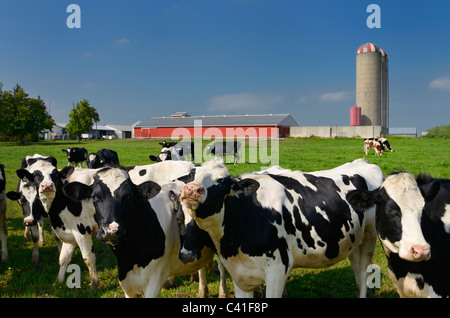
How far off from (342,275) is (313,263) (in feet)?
7.14

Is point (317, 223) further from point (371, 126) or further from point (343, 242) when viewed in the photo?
point (371, 126)

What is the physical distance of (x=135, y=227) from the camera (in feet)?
14.4

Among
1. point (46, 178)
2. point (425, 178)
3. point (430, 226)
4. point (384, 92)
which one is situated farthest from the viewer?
point (384, 92)

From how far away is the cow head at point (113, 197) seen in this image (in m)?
3.89

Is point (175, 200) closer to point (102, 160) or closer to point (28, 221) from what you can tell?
point (28, 221)

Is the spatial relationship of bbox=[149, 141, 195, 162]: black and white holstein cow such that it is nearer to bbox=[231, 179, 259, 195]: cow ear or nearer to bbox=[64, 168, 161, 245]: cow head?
bbox=[64, 168, 161, 245]: cow head

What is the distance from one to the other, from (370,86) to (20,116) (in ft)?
209

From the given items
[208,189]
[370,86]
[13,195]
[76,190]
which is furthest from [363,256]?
[370,86]

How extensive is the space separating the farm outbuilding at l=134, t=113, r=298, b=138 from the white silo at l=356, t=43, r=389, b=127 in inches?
587

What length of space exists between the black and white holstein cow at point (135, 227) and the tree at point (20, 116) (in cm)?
6192

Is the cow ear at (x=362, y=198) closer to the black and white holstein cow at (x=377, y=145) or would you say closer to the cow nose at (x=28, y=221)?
the cow nose at (x=28, y=221)

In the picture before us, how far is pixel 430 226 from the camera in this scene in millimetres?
3771

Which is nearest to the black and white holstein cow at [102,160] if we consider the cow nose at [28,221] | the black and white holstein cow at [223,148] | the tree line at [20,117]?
the cow nose at [28,221]
